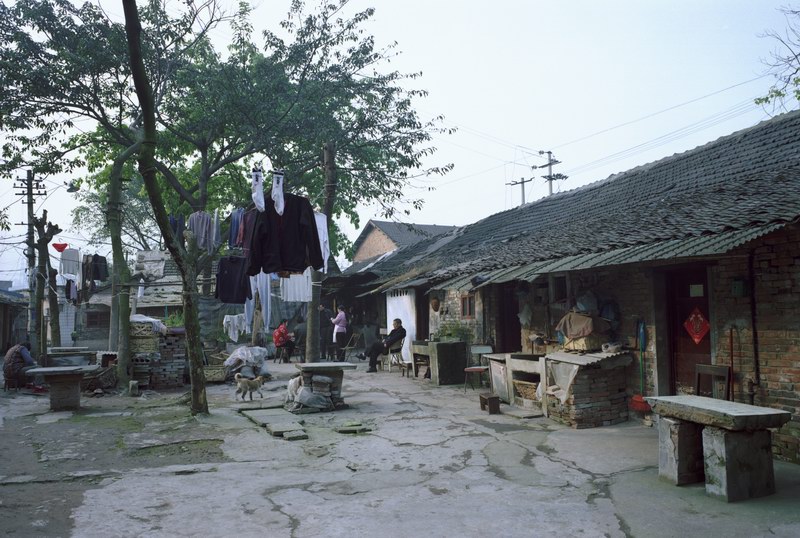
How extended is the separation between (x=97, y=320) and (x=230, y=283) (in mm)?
32185

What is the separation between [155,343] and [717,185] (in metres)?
11.9

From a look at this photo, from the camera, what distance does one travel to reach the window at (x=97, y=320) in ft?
126

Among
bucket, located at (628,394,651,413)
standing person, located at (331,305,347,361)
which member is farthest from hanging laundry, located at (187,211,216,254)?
bucket, located at (628,394,651,413)

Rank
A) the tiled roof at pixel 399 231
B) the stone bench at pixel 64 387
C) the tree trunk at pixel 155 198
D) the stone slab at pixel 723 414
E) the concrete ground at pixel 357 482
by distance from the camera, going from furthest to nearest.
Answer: the tiled roof at pixel 399 231 → the stone bench at pixel 64 387 → the tree trunk at pixel 155 198 → the stone slab at pixel 723 414 → the concrete ground at pixel 357 482

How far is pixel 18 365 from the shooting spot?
13.8m

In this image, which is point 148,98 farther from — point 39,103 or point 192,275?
point 39,103

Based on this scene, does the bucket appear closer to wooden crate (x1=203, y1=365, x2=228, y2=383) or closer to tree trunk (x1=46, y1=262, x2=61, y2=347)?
wooden crate (x1=203, y1=365, x2=228, y2=383)

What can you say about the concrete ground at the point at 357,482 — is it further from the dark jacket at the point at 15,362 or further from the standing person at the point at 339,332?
the standing person at the point at 339,332

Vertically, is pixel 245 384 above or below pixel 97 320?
below

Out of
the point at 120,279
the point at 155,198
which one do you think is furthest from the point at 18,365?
the point at 155,198

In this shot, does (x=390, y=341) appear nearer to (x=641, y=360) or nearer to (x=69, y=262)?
(x=641, y=360)

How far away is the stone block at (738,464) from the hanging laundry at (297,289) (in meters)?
13.1

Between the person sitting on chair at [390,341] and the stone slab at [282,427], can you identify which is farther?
the person sitting on chair at [390,341]

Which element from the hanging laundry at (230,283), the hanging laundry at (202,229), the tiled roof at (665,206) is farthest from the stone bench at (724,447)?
the hanging laundry at (202,229)
